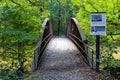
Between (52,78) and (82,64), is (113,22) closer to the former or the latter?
(82,64)

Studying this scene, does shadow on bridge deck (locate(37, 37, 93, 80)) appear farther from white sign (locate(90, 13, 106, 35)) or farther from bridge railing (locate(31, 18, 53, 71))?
white sign (locate(90, 13, 106, 35))

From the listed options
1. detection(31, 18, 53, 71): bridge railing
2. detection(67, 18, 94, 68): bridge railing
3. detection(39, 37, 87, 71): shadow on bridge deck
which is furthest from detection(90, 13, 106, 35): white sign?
detection(31, 18, 53, 71): bridge railing

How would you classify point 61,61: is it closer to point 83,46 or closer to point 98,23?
point 83,46

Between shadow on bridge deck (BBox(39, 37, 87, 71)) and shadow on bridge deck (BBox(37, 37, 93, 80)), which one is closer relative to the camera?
shadow on bridge deck (BBox(37, 37, 93, 80))

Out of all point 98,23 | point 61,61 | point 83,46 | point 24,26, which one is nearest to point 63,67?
point 61,61

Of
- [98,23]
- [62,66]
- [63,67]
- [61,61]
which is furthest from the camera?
[61,61]

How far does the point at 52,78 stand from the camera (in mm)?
7684

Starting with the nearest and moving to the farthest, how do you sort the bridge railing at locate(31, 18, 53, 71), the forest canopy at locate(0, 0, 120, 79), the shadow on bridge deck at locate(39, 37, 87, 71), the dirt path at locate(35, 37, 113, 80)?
1. the dirt path at locate(35, 37, 113, 80)
2. the bridge railing at locate(31, 18, 53, 71)
3. the shadow on bridge deck at locate(39, 37, 87, 71)
4. the forest canopy at locate(0, 0, 120, 79)

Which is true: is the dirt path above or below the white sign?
below

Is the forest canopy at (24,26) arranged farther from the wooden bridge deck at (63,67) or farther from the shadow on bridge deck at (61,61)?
the wooden bridge deck at (63,67)

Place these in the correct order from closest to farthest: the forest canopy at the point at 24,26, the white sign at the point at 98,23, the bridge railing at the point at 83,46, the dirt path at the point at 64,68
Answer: the dirt path at the point at 64,68
the white sign at the point at 98,23
the bridge railing at the point at 83,46
the forest canopy at the point at 24,26

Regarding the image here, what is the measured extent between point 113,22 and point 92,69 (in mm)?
3844

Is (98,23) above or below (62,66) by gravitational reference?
above

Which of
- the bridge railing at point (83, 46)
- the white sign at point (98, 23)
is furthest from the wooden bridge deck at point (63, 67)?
the white sign at point (98, 23)
